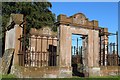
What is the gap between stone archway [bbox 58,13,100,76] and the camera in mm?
18500

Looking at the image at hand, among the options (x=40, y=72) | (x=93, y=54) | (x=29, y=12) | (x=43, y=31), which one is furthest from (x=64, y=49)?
(x=29, y=12)

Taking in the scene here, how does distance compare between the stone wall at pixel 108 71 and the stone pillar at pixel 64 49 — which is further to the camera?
the stone wall at pixel 108 71

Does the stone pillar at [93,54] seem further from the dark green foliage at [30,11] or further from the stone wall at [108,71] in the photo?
the dark green foliage at [30,11]

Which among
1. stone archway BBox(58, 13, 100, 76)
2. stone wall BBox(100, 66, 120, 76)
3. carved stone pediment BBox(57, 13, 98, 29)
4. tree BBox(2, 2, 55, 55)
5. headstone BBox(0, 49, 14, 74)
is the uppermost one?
tree BBox(2, 2, 55, 55)

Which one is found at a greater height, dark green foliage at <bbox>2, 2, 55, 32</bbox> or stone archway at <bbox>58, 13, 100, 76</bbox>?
dark green foliage at <bbox>2, 2, 55, 32</bbox>

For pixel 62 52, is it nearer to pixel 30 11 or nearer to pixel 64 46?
pixel 64 46

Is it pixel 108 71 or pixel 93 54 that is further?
pixel 108 71

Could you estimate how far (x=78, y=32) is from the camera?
64.7ft

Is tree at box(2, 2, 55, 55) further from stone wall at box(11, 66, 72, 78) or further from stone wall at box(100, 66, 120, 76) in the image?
stone wall at box(11, 66, 72, 78)

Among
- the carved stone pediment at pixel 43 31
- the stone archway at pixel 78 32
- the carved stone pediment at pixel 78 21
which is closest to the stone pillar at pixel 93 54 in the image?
the stone archway at pixel 78 32

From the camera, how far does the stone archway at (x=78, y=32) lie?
60.7ft

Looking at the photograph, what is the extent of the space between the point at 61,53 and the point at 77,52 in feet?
14.0

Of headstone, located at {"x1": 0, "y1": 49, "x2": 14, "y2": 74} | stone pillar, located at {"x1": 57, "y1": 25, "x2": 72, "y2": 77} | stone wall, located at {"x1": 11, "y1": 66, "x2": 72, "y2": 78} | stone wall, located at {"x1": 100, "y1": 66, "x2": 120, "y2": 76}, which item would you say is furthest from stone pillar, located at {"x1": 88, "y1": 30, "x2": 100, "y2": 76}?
headstone, located at {"x1": 0, "y1": 49, "x2": 14, "y2": 74}

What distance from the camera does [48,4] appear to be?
118 ft
